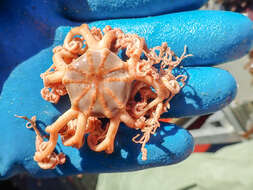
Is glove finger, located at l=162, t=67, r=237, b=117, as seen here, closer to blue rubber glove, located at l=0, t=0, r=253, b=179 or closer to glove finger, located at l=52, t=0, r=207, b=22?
blue rubber glove, located at l=0, t=0, r=253, b=179

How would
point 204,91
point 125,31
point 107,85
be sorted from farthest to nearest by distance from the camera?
point 125,31 → point 204,91 → point 107,85

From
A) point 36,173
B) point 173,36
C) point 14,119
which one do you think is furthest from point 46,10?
point 36,173

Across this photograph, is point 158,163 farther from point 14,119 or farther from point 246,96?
point 246,96

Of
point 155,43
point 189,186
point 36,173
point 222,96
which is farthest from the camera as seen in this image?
point 189,186

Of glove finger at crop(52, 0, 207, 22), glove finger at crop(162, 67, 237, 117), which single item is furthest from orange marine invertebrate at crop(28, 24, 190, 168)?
glove finger at crop(52, 0, 207, 22)

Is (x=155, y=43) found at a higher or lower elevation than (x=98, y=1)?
lower

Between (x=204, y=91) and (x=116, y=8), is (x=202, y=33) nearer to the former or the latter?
(x=204, y=91)

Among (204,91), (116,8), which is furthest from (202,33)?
(116,8)
